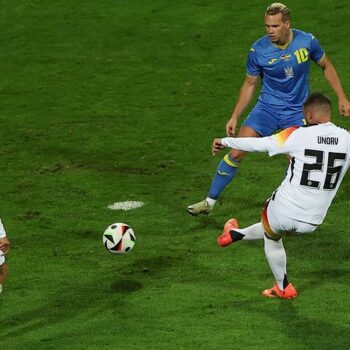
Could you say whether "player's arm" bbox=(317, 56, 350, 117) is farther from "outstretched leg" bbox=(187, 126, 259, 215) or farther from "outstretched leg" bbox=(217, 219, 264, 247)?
"outstretched leg" bbox=(217, 219, 264, 247)

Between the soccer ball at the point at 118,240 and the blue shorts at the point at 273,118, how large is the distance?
2.29m

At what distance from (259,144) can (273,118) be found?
283 centimetres

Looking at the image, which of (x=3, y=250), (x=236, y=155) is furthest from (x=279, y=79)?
(x=3, y=250)

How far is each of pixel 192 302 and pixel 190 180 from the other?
4.58 m

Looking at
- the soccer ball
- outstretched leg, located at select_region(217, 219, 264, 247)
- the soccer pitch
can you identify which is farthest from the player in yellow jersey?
the soccer ball

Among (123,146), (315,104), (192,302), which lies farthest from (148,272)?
(123,146)

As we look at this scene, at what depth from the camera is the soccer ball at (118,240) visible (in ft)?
37.9

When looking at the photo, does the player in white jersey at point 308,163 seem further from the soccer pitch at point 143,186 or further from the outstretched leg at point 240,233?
the soccer pitch at point 143,186

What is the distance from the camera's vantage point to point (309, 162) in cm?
992

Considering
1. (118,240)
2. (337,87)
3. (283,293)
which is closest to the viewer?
(283,293)

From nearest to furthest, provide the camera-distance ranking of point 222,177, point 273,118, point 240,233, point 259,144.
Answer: point 259,144 < point 240,233 < point 273,118 < point 222,177

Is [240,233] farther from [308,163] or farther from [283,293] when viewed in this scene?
[308,163]

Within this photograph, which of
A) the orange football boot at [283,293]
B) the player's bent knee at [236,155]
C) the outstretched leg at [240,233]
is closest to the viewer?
the orange football boot at [283,293]

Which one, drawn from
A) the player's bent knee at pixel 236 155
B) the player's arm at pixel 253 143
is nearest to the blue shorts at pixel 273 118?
the player's bent knee at pixel 236 155
